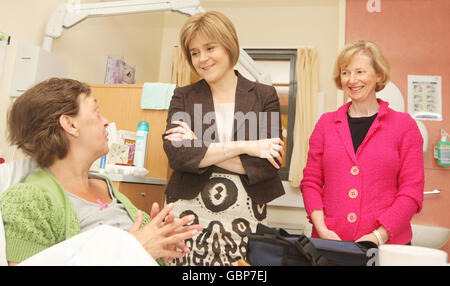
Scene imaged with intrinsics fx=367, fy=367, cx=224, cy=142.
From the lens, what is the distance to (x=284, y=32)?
3.89 metres

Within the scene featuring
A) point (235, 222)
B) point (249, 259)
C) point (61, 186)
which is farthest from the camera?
point (235, 222)

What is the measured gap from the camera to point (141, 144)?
6.56 feet

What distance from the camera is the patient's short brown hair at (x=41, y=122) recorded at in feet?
3.57

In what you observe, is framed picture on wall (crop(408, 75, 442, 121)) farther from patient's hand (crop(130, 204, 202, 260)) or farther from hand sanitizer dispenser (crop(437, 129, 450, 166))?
patient's hand (crop(130, 204, 202, 260))

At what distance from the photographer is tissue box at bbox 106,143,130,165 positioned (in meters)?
1.92

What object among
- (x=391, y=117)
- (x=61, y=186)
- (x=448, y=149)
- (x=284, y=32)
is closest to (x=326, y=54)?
(x=284, y=32)

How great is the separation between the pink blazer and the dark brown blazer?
0.73ft

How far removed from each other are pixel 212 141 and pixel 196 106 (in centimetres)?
15

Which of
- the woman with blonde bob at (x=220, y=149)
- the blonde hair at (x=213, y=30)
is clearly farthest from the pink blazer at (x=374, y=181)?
the blonde hair at (x=213, y=30)

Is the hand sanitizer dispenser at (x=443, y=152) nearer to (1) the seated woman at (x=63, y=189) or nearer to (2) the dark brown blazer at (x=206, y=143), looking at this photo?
(2) the dark brown blazer at (x=206, y=143)

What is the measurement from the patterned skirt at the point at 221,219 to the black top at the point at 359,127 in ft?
1.51

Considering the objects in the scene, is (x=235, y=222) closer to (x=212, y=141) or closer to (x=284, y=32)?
(x=212, y=141)
